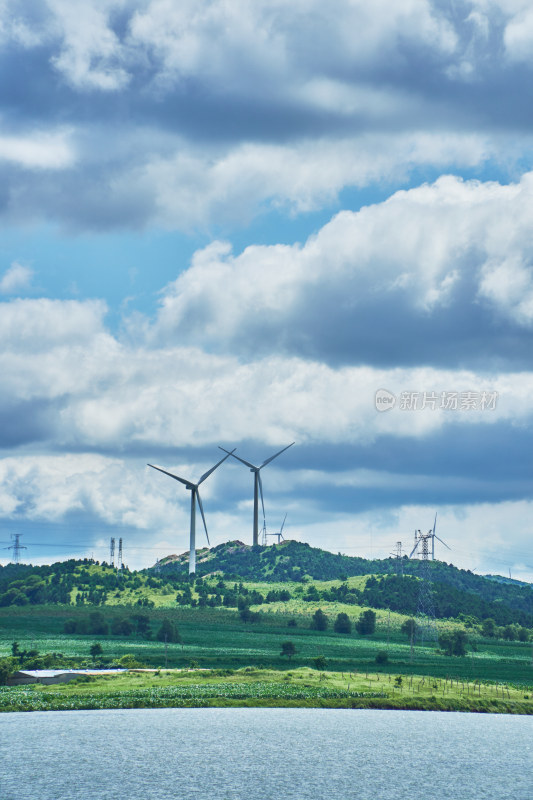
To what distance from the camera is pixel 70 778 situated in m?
148

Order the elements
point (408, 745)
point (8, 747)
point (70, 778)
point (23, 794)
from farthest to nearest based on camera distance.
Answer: point (408, 745) < point (8, 747) < point (70, 778) < point (23, 794)

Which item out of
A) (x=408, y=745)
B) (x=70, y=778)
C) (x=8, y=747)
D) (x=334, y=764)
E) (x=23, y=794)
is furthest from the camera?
(x=408, y=745)

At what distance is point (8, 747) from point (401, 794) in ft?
251

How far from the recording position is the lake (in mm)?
140125

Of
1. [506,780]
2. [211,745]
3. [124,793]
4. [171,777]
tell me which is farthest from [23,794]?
[506,780]

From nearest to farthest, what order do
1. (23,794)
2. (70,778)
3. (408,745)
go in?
(23,794), (70,778), (408,745)

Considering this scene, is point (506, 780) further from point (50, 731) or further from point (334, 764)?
point (50, 731)

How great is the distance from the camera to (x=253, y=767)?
6368 inches

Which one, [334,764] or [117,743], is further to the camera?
[117,743]

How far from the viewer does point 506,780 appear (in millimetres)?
155250

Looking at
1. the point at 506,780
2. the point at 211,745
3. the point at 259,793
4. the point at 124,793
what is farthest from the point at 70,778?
the point at 506,780

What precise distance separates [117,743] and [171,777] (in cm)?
3563

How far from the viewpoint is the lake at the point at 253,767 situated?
14012 centimetres

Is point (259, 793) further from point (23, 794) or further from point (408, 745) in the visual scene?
point (408, 745)
